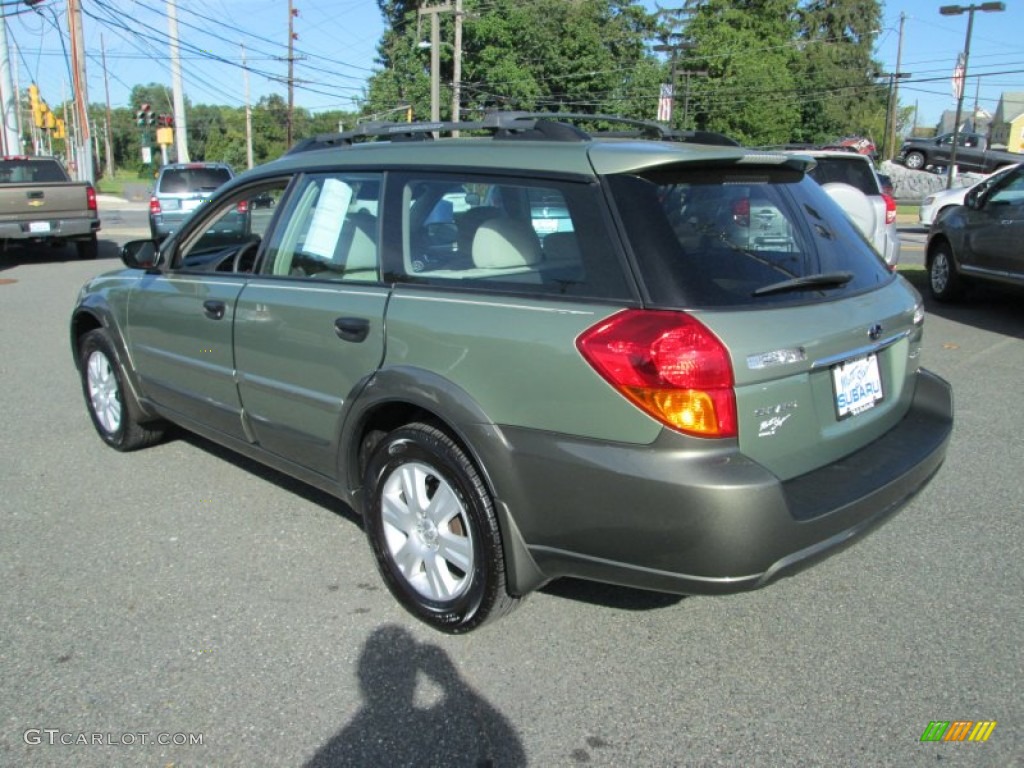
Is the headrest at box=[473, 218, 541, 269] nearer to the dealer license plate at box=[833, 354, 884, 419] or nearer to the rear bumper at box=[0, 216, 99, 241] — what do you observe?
the dealer license plate at box=[833, 354, 884, 419]

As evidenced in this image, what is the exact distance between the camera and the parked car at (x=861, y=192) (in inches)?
365

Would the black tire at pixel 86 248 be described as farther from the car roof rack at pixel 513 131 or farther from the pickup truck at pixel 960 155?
the pickup truck at pixel 960 155

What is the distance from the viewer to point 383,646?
3.05m

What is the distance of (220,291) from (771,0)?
6731cm

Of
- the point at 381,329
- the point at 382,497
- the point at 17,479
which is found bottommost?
the point at 17,479

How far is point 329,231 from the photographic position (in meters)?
3.61

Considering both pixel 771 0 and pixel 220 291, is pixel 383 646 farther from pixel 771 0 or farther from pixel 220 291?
pixel 771 0

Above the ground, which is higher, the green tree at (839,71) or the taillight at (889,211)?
the green tree at (839,71)

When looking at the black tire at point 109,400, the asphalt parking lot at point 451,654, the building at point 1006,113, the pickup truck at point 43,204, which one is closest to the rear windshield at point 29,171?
the pickup truck at point 43,204

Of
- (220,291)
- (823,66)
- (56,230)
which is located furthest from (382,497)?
(823,66)

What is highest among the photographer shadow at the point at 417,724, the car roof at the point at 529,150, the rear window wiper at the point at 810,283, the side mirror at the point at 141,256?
the car roof at the point at 529,150

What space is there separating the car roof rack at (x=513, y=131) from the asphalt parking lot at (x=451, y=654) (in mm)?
1754

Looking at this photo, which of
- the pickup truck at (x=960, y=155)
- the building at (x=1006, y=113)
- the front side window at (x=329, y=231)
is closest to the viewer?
the front side window at (x=329, y=231)

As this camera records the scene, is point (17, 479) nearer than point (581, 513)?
No
